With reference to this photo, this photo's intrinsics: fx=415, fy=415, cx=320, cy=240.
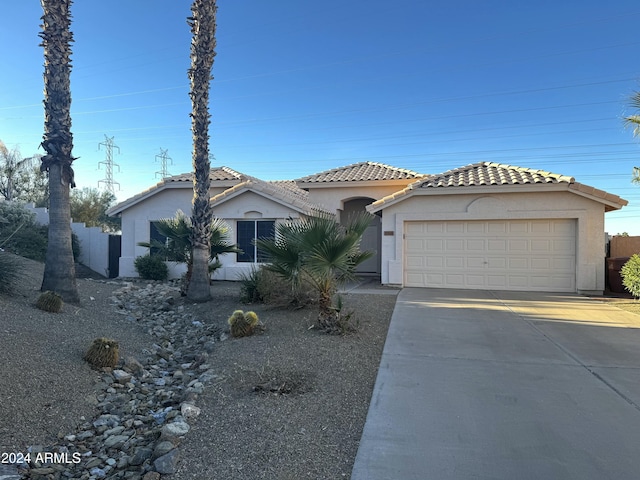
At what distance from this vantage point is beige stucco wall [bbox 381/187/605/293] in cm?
1303

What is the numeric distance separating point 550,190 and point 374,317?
7.99 meters

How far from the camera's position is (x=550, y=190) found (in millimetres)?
13234

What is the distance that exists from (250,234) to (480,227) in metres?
8.83

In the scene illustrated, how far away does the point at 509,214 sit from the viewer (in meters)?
13.7

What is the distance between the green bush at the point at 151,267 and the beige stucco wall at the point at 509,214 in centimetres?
924

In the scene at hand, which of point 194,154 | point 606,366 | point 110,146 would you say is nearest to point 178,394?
point 606,366

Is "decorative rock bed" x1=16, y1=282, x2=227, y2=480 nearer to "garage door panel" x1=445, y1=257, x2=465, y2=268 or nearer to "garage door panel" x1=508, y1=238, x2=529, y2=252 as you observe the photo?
"garage door panel" x1=445, y1=257, x2=465, y2=268

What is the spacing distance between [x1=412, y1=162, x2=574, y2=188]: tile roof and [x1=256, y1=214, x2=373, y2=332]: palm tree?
6.80m

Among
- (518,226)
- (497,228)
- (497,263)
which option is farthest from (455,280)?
(518,226)

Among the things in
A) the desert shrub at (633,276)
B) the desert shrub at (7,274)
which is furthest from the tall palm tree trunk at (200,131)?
the desert shrub at (633,276)

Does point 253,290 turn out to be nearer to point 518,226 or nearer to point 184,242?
point 184,242

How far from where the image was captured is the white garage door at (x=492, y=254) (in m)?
13.5

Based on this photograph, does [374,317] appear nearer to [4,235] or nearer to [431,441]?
[431,441]

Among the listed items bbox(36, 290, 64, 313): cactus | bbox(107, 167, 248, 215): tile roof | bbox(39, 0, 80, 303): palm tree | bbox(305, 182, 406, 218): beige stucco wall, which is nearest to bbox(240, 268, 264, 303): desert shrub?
bbox(39, 0, 80, 303): palm tree
